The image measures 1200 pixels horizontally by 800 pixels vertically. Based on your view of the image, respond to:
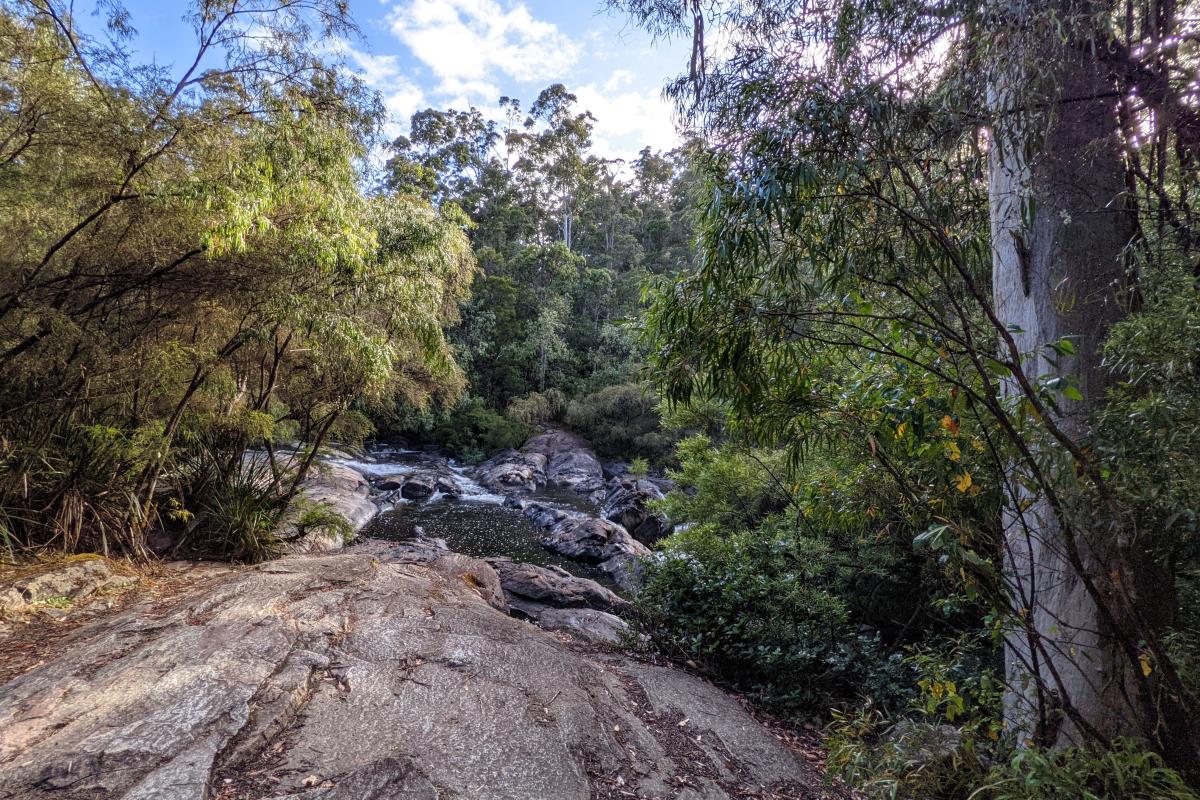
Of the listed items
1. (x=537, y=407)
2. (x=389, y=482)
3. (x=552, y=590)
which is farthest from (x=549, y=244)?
(x=552, y=590)

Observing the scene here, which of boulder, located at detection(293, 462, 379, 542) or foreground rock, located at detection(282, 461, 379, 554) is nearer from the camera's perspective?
foreground rock, located at detection(282, 461, 379, 554)

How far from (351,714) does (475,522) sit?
A: 1120cm

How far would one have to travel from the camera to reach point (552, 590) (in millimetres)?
7910

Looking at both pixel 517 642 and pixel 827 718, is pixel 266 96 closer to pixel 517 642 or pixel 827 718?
pixel 517 642

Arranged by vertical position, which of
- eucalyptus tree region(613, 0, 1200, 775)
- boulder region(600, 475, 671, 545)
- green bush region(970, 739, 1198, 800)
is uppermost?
eucalyptus tree region(613, 0, 1200, 775)

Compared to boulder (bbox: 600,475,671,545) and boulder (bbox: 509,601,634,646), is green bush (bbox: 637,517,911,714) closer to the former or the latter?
boulder (bbox: 509,601,634,646)

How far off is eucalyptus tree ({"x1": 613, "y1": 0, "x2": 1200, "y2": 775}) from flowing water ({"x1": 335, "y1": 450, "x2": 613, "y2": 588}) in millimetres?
8138

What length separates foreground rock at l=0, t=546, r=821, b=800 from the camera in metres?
2.38

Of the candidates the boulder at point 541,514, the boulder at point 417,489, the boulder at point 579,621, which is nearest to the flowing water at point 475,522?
the boulder at point 541,514

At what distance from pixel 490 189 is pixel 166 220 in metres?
29.7

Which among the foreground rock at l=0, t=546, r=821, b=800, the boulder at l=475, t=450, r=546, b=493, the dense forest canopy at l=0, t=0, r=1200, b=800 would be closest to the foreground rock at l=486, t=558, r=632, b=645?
the dense forest canopy at l=0, t=0, r=1200, b=800

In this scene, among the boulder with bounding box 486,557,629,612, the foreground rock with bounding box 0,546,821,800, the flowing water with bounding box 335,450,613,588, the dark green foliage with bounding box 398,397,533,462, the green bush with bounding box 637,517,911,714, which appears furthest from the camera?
the dark green foliage with bounding box 398,397,533,462

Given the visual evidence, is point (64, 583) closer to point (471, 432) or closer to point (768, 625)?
point (768, 625)

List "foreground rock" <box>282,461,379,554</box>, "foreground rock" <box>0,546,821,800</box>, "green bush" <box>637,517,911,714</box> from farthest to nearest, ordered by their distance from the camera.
A: 1. "foreground rock" <box>282,461,379,554</box>
2. "green bush" <box>637,517,911,714</box>
3. "foreground rock" <box>0,546,821,800</box>
